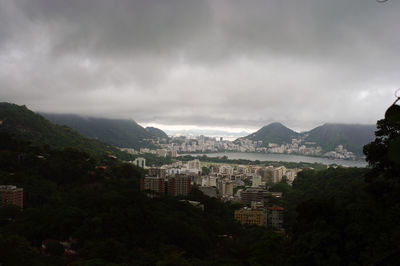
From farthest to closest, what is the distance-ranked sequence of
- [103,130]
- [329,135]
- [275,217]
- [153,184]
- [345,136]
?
[329,135] < [345,136] < [103,130] < [153,184] < [275,217]

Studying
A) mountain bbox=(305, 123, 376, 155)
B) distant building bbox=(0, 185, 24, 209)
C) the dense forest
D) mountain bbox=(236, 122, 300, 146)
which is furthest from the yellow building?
mountain bbox=(236, 122, 300, 146)

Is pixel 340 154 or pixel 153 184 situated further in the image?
pixel 340 154

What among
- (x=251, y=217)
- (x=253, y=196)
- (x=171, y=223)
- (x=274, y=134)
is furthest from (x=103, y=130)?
(x=171, y=223)

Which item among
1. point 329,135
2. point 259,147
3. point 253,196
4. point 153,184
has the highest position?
point 329,135

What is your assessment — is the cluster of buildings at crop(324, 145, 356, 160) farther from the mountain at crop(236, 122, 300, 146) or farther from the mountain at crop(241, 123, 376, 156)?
the mountain at crop(236, 122, 300, 146)

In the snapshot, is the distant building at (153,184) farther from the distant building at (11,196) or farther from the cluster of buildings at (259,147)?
the cluster of buildings at (259,147)

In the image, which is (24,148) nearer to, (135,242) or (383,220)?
(135,242)

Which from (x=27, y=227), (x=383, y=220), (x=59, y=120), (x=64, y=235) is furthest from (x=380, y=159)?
(x=59, y=120)

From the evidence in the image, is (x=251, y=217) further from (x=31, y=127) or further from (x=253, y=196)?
(x=31, y=127)
